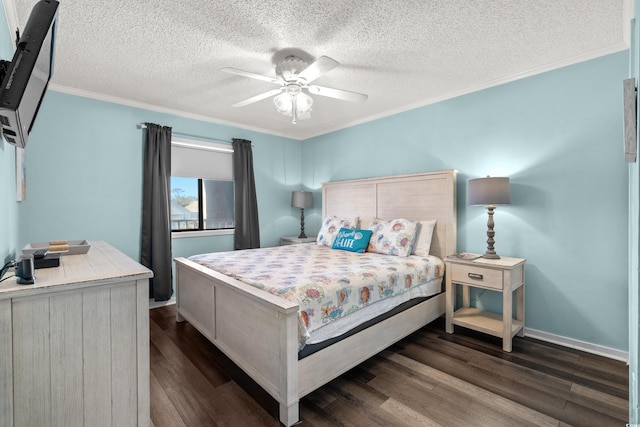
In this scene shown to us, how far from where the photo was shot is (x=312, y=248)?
146 inches

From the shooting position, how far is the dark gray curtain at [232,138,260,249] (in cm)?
436

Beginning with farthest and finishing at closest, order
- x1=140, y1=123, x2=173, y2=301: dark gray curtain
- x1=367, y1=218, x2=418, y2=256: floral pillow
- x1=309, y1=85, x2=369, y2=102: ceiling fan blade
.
→ x1=140, y1=123, x2=173, y2=301: dark gray curtain < x1=367, y1=218, x2=418, y2=256: floral pillow < x1=309, y1=85, x2=369, y2=102: ceiling fan blade

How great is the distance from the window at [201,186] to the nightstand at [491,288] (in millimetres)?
3108

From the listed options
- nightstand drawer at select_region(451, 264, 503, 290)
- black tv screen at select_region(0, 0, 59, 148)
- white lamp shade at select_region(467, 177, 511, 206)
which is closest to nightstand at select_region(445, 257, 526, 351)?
nightstand drawer at select_region(451, 264, 503, 290)

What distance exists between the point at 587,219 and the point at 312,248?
8.80 ft

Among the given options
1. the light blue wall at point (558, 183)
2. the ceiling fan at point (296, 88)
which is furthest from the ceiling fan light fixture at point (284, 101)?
the light blue wall at point (558, 183)

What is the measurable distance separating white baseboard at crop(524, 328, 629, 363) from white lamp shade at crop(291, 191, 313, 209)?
3.19 meters

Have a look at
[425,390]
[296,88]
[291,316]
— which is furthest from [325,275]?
[296,88]

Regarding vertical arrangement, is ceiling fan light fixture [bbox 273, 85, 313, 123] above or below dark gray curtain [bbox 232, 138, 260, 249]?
above

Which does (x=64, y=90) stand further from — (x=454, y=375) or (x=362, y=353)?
(x=454, y=375)

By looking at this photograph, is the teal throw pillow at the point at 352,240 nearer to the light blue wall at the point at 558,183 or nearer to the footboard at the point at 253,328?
the light blue wall at the point at 558,183

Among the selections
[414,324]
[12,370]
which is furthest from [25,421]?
[414,324]

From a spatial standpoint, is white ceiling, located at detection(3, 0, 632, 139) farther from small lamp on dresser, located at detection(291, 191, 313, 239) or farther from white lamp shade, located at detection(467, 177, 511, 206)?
small lamp on dresser, located at detection(291, 191, 313, 239)

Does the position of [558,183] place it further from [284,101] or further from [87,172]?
[87,172]
